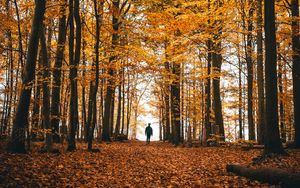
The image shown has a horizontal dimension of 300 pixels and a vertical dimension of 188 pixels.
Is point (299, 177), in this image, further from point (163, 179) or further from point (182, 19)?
point (182, 19)

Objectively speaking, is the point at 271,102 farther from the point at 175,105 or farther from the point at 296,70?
the point at 175,105

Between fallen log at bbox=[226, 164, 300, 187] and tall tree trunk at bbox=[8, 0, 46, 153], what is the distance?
752 cm

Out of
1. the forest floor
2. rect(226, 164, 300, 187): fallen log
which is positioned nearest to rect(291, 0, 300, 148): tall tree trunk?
the forest floor

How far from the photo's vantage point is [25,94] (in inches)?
381

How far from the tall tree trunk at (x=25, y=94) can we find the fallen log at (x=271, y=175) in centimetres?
752

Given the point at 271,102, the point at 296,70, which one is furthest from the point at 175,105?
the point at 271,102

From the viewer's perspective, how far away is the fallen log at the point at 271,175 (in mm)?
5793

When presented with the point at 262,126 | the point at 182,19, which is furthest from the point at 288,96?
the point at 182,19

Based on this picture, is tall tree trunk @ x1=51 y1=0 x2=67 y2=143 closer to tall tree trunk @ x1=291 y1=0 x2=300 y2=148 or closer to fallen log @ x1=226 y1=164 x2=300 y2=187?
fallen log @ x1=226 y1=164 x2=300 y2=187

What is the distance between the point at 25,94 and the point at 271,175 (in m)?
8.48

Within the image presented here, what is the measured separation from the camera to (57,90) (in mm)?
15617

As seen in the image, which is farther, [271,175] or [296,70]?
[296,70]

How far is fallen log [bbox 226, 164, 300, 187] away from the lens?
5.79m

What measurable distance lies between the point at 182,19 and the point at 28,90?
349 inches
